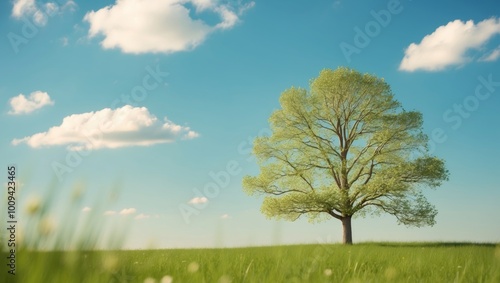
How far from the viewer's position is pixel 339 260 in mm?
8141

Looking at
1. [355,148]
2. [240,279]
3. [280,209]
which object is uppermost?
[355,148]

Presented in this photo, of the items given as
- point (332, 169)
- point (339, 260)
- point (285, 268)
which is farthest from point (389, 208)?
point (285, 268)

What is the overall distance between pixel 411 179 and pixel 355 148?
3.37 metres

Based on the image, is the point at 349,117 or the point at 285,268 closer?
the point at 285,268

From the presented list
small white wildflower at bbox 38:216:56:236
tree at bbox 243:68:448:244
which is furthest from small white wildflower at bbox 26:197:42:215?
tree at bbox 243:68:448:244

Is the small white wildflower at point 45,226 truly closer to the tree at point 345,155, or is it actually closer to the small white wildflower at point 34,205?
the small white wildflower at point 34,205

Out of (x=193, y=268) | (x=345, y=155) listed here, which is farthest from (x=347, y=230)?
(x=193, y=268)

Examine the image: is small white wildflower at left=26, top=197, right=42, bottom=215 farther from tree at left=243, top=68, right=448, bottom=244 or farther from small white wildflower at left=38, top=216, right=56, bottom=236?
tree at left=243, top=68, right=448, bottom=244

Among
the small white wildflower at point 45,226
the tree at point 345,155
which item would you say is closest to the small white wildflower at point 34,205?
the small white wildflower at point 45,226

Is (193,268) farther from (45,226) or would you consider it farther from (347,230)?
(347,230)

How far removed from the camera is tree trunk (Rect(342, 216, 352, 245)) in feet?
78.0

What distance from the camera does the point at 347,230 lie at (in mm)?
24000

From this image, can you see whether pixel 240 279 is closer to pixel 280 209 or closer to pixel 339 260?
pixel 339 260

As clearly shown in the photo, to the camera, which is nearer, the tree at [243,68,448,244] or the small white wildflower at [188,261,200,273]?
the small white wildflower at [188,261,200,273]
